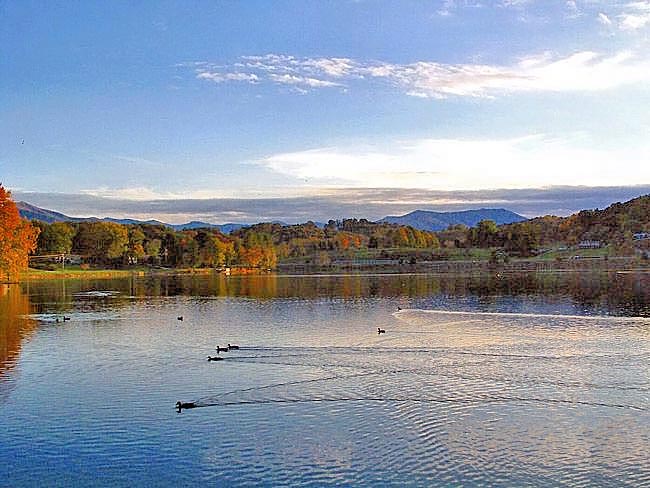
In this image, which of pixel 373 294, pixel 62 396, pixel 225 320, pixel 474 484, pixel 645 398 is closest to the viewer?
pixel 474 484

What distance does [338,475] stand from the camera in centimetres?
1769

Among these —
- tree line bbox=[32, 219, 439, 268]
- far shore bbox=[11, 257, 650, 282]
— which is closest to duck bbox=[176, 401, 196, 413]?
far shore bbox=[11, 257, 650, 282]

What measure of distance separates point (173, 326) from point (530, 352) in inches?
980

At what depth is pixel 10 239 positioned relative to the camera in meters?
92.4

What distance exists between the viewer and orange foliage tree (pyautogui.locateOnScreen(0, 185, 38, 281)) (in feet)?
301

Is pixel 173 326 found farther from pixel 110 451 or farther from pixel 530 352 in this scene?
pixel 110 451

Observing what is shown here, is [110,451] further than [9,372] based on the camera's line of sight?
No

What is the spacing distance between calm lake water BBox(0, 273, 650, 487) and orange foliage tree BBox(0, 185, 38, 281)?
47176 mm

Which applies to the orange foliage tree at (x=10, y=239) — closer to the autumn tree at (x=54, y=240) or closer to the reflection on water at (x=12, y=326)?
the reflection on water at (x=12, y=326)

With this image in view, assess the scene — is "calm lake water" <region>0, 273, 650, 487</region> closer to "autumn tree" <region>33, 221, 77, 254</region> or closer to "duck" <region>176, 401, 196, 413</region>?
"duck" <region>176, 401, 196, 413</region>

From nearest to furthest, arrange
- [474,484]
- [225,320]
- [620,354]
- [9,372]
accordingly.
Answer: [474,484], [9,372], [620,354], [225,320]

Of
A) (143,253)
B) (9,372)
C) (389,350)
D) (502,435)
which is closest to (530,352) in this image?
(389,350)

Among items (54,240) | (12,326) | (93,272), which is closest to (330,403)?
(12,326)

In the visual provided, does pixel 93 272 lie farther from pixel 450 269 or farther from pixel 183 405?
pixel 183 405
